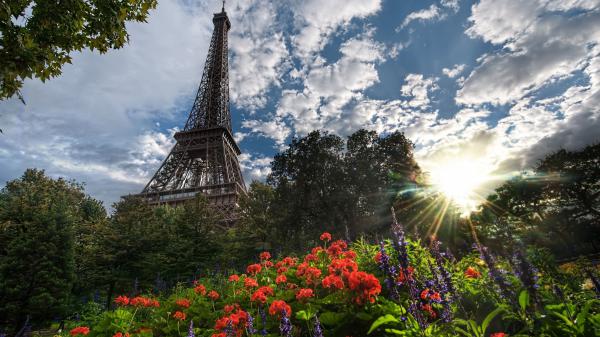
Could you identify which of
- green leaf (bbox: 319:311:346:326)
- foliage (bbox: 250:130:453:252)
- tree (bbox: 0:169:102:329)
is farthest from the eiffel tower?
green leaf (bbox: 319:311:346:326)

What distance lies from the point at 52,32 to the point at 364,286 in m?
7.35

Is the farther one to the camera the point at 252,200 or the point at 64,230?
the point at 252,200

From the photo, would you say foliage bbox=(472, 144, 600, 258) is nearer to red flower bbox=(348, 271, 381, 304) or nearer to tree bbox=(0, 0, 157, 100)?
red flower bbox=(348, 271, 381, 304)

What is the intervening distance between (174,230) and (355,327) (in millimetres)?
19751

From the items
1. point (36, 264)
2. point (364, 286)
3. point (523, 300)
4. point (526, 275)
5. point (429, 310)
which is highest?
point (36, 264)

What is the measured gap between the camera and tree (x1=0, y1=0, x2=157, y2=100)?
4824mm

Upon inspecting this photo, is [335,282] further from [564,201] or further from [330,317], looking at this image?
[564,201]

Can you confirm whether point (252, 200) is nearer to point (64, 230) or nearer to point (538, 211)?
point (64, 230)

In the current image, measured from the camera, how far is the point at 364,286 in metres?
3.72

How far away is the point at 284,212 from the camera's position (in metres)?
24.1

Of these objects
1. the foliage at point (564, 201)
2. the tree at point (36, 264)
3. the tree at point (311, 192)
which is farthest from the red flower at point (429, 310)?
the foliage at point (564, 201)

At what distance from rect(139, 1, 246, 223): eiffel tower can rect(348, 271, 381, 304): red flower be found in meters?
40.2

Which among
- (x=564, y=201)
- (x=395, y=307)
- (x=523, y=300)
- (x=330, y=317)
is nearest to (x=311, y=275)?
(x=330, y=317)

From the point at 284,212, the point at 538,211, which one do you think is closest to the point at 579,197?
the point at 538,211
